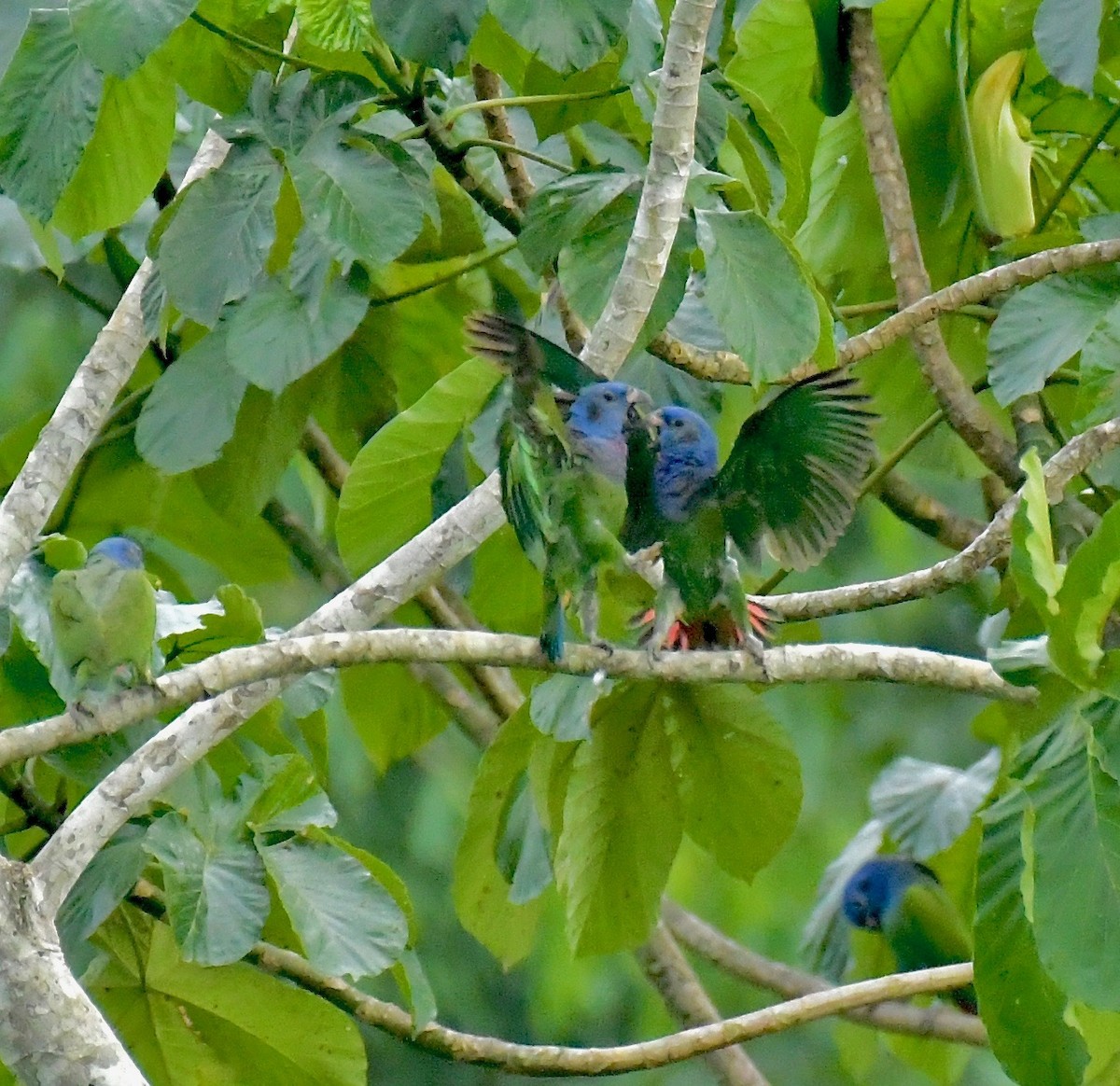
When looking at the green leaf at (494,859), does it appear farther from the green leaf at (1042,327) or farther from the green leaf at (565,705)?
the green leaf at (1042,327)

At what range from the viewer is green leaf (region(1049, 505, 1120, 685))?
1588 millimetres

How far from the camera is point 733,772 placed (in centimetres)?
238

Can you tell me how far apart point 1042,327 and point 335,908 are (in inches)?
50.3

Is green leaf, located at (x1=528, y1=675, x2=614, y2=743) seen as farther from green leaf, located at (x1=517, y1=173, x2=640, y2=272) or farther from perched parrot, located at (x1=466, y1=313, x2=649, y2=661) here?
green leaf, located at (x1=517, y1=173, x2=640, y2=272)

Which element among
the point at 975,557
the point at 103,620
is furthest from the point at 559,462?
the point at 103,620

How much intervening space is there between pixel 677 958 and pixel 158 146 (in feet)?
5.55

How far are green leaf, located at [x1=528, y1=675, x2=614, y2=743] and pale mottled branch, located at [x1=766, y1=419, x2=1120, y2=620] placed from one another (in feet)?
1.14

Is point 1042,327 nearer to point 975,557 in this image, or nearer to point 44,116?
point 975,557

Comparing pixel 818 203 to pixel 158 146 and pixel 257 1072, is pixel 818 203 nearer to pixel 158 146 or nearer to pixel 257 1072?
pixel 158 146

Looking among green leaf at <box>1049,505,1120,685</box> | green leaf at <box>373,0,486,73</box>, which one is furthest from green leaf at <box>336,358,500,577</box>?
green leaf at <box>1049,505,1120,685</box>

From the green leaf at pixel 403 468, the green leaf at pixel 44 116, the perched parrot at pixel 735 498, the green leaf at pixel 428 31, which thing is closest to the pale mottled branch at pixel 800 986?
the perched parrot at pixel 735 498

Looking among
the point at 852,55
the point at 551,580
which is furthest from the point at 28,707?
the point at 852,55

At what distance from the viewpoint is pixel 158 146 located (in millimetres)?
2365

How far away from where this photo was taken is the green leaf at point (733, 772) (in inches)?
92.4
